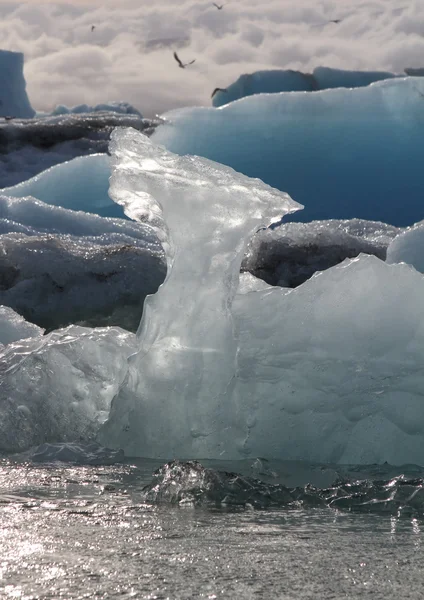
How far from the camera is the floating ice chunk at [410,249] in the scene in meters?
5.89

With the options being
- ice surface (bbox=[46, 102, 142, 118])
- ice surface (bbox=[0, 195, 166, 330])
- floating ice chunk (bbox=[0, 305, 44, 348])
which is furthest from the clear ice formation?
ice surface (bbox=[46, 102, 142, 118])

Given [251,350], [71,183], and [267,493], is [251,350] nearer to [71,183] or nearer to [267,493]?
[267,493]

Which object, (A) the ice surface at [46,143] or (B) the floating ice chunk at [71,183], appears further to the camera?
(A) the ice surface at [46,143]

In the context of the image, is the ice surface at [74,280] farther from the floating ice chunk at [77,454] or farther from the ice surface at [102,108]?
the ice surface at [102,108]

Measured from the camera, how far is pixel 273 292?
3436 mm

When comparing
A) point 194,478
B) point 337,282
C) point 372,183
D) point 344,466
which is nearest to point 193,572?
point 194,478

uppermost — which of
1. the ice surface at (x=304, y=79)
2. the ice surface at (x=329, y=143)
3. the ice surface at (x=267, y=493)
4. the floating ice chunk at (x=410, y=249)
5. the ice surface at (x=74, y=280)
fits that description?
the ice surface at (x=304, y=79)

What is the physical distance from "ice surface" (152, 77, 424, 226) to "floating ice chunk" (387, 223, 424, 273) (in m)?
6.61

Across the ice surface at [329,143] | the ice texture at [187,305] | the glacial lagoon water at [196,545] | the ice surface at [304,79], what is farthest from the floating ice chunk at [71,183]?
the ice surface at [304,79]

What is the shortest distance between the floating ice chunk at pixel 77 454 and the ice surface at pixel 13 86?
22997 mm

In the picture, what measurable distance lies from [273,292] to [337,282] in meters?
0.25

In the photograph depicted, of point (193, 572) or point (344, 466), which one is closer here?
point (193, 572)

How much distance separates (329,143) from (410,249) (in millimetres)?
6901

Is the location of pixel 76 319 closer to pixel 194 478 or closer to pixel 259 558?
pixel 194 478
